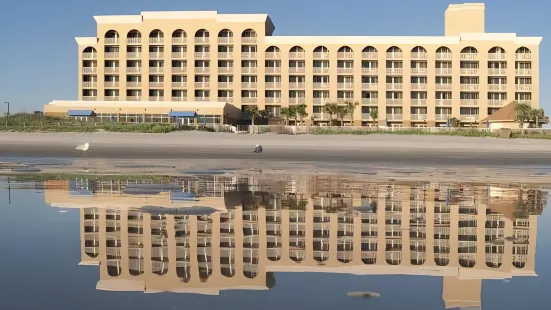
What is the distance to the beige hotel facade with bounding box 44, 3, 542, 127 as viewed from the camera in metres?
87.2

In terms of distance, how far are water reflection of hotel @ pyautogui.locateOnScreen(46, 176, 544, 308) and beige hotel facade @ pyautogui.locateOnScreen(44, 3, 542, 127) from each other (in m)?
74.0

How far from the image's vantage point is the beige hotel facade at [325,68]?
8725 cm

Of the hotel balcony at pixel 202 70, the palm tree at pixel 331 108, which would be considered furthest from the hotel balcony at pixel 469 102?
the hotel balcony at pixel 202 70

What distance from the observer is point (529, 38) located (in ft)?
287

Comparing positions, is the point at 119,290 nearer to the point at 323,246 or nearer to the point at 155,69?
the point at 323,246

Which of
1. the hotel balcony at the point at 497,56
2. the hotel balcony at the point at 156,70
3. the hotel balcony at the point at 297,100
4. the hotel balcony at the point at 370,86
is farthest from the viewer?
the hotel balcony at the point at 156,70

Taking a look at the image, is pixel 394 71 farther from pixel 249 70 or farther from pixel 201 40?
pixel 201 40

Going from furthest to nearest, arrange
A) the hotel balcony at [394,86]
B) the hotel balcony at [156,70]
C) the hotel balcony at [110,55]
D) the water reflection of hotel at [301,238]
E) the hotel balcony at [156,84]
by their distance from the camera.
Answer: the hotel balcony at [110,55] < the hotel balcony at [156,70] < the hotel balcony at [156,84] < the hotel balcony at [394,86] < the water reflection of hotel at [301,238]

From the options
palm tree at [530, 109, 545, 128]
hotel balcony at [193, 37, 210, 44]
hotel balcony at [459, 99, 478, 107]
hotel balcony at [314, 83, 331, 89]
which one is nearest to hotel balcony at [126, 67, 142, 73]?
hotel balcony at [193, 37, 210, 44]

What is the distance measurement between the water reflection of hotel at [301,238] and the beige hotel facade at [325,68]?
243 feet

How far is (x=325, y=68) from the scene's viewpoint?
87750 millimetres

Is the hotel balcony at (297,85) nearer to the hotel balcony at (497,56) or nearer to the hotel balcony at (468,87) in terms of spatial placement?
the hotel balcony at (468,87)

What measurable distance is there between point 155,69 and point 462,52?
43764 mm

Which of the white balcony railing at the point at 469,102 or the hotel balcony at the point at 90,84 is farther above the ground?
the hotel balcony at the point at 90,84
